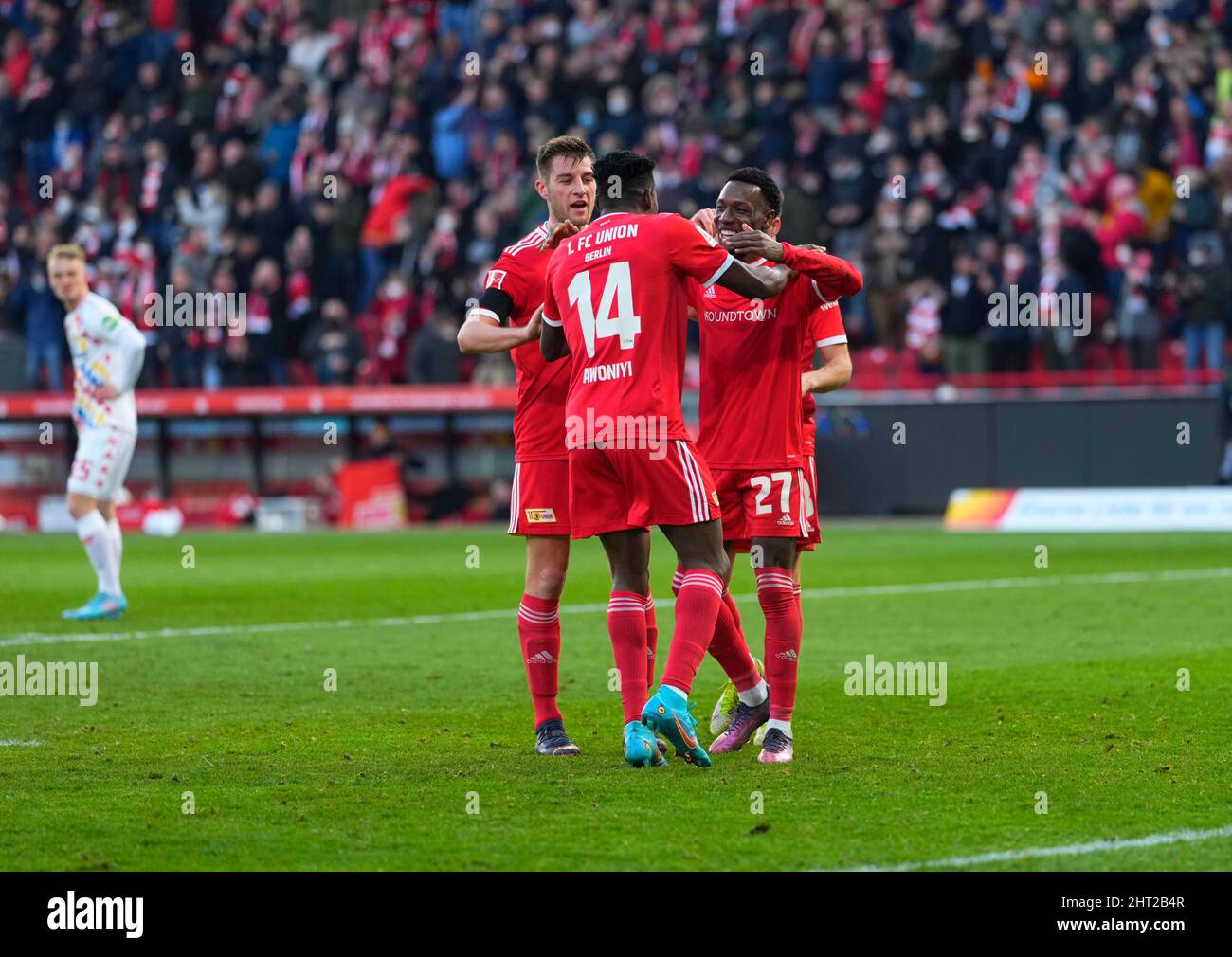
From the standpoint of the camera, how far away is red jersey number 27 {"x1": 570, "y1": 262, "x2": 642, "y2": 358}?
664 cm

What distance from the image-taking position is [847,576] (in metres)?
15.7

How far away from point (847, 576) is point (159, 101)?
1789 cm

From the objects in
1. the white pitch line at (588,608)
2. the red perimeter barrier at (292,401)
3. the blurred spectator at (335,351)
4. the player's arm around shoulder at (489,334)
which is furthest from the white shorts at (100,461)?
the blurred spectator at (335,351)

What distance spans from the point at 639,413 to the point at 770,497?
77cm

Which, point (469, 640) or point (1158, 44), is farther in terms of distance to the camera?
point (1158, 44)

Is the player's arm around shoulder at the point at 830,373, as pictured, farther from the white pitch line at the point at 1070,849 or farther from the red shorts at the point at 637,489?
the white pitch line at the point at 1070,849

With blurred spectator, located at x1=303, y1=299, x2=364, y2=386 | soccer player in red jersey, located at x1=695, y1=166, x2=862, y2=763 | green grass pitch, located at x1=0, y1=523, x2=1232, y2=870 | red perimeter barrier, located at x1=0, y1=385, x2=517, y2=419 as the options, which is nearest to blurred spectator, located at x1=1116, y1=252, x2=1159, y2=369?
green grass pitch, located at x1=0, y1=523, x2=1232, y2=870

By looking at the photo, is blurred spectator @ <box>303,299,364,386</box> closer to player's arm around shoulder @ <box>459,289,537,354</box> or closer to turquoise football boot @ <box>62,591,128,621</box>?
turquoise football boot @ <box>62,591,128,621</box>

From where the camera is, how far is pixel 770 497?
716cm

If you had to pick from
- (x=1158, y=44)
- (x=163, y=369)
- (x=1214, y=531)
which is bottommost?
(x=1214, y=531)

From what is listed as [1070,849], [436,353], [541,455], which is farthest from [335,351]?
[1070,849]
